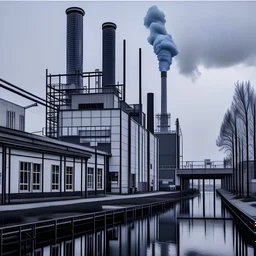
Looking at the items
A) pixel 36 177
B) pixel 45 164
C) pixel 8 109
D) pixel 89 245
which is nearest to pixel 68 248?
pixel 89 245

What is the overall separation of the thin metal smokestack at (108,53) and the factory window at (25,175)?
36947 millimetres

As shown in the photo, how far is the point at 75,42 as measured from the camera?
223 feet

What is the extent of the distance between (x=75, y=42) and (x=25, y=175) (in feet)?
127

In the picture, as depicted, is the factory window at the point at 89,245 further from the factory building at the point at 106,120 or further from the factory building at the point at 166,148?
the factory building at the point at 166,148

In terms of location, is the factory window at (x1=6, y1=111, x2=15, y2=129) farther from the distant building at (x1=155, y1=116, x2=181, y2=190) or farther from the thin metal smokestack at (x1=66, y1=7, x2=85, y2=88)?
the distant building at (x1=155, y1=116, x2=181, y2=190)

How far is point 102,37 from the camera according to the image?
73125mm

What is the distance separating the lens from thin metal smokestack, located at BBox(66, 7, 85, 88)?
2685 inches

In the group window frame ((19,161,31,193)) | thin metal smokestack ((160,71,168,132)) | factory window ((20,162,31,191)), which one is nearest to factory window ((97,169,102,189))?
window frame ((19,161,31,193))

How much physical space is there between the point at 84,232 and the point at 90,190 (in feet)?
81.1

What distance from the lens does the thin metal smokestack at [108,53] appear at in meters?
69.7

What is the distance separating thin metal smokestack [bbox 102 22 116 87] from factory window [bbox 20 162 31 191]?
36947 millimetres

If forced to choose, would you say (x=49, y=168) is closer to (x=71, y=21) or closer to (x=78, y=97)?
(x=78, y=97)

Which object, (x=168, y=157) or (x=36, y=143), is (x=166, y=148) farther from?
(x=36, y=143)

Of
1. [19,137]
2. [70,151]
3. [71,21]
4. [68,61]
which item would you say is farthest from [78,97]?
[19,137]
